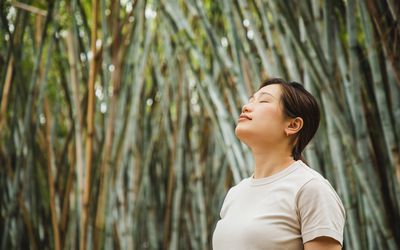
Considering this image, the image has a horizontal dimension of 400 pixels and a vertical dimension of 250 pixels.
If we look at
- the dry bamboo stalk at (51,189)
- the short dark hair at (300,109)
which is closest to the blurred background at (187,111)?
the dry bamboo stalk at (51,189)

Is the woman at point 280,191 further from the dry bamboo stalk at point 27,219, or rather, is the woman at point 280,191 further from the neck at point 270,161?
the dry bamboo stalk at point 27,219

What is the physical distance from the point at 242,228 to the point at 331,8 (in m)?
0.83

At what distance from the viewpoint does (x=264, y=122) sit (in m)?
0.92

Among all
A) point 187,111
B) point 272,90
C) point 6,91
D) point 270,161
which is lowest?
point 270,161

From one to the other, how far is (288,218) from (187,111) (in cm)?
178

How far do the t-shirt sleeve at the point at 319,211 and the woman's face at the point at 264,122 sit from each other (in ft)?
0.36

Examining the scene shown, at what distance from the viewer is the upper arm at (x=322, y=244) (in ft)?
2.61

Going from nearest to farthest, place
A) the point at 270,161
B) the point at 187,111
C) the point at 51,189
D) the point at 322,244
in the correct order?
the point at 322,244
the point at 270,161
the point at 51,189
the point at 187,111

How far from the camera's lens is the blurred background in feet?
4.81

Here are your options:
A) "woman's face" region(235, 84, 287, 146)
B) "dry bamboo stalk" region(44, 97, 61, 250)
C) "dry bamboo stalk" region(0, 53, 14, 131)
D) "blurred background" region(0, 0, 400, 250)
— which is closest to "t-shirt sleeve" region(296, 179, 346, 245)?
"woman's face" region(235, 84, 287, 146)

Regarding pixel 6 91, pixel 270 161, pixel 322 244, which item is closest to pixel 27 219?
pixel 6 91

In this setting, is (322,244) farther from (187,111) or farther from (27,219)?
(187,111)

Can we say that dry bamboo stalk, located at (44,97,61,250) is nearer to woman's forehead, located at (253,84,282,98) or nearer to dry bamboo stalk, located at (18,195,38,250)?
dry bamboo stalk, located at (18,195,38,250)

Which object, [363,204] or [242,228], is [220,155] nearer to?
[363,204]
